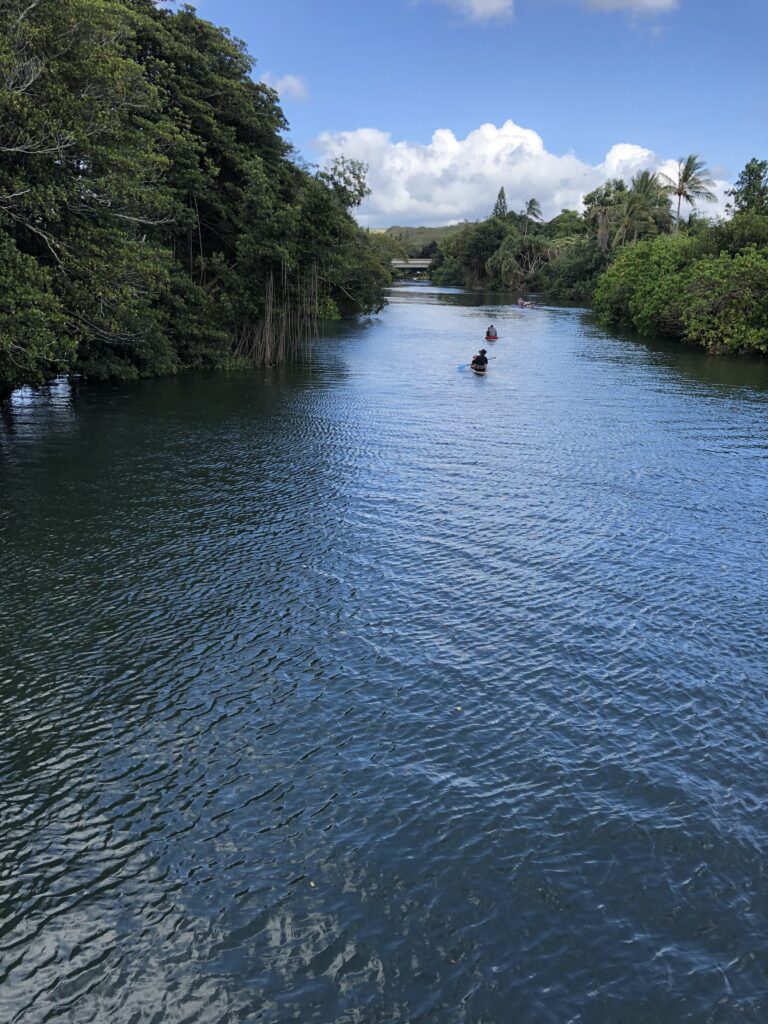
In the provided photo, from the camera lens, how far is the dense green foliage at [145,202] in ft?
60.8

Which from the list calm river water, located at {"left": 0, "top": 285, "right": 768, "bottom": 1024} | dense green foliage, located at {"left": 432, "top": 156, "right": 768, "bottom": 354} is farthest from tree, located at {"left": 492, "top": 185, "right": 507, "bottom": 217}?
calm river water, located at {"left": 0, "top": 285, "right": 768, "bottom": 1024}

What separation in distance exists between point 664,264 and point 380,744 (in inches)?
2345

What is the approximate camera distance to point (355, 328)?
66062 millimetres

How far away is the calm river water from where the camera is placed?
6645 mm

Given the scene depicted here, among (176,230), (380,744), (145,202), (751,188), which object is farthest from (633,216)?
(380,744)

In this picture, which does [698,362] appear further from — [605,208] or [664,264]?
[605,208]

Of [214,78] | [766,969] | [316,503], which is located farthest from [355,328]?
[766,969]

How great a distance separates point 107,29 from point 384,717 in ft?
71.7

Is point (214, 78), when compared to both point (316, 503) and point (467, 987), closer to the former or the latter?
point (316, 503)

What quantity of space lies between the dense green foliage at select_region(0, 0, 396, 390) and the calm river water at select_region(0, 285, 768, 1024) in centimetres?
544

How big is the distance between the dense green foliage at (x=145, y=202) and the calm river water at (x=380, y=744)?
544 centimetres

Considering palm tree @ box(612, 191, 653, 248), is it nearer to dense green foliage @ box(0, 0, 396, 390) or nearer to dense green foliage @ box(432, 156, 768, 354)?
dense green foliage @ box(432, 156, 768, 354)

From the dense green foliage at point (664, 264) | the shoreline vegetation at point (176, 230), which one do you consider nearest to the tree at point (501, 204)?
the dense green foliage at point (664, 264)

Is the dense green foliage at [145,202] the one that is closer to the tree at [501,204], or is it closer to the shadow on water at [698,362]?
the shadow on water at [698,362]
